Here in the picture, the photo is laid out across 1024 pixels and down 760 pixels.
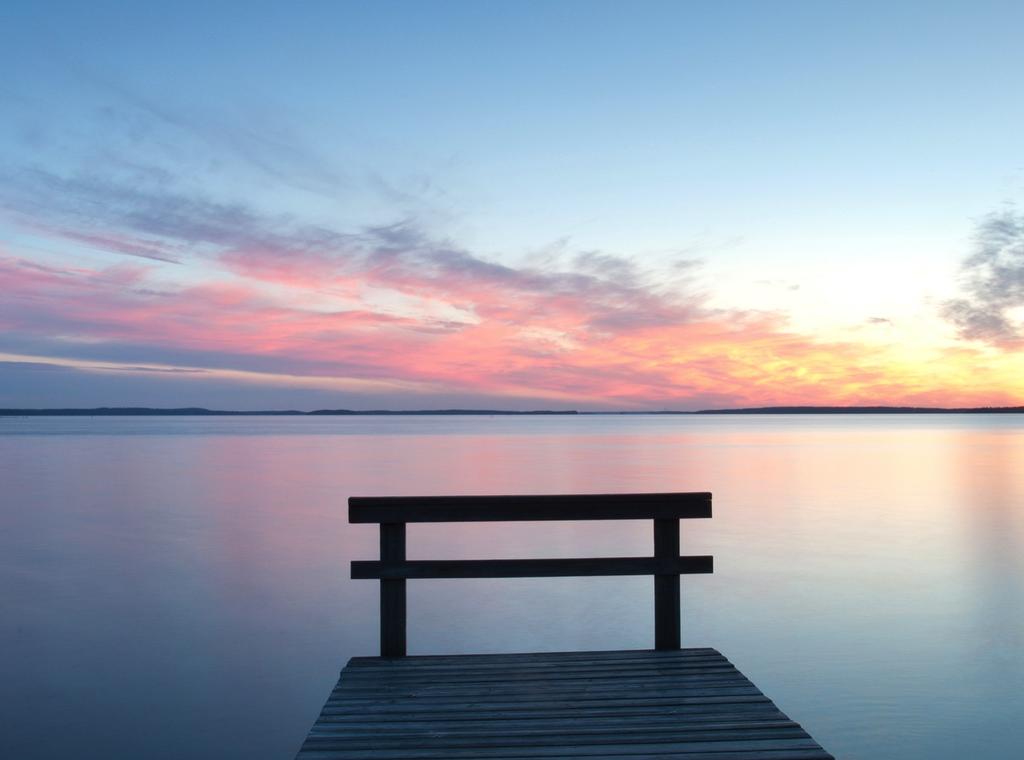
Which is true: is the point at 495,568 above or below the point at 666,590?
above

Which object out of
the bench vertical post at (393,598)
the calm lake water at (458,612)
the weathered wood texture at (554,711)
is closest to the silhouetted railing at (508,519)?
the bench vertical post at (393,598)

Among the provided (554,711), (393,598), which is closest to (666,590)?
(554,711)

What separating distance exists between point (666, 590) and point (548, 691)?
3.94ft

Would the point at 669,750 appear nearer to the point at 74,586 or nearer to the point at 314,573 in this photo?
the point at 314,573

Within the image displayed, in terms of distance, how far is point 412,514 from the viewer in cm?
544

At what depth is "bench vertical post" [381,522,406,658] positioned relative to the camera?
18.0 feet

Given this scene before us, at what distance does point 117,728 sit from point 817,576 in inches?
495

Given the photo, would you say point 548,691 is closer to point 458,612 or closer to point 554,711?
point 554,711

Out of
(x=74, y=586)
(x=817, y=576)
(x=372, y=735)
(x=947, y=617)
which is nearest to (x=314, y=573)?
(x=74, y=586)

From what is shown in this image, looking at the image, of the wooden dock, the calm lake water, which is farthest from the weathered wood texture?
the calm lake water

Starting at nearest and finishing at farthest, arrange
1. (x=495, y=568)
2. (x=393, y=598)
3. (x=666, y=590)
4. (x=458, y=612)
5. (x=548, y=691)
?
(x=548, y=691) < (x=495, y=568) < (x=393, y=598) < (x=666, y=590) < (x=458, y=612)

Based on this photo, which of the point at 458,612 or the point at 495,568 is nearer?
the point at 495,568

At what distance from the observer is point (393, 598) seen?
5586 millimetres

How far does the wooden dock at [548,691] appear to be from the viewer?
4203mm
